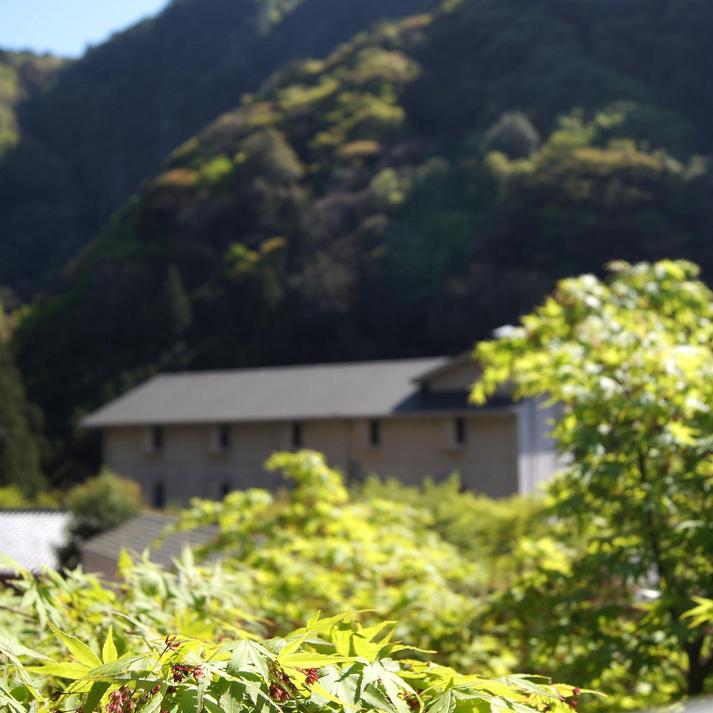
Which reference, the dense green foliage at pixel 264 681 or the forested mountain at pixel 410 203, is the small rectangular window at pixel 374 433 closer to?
the forested mountain at pixel 410 203

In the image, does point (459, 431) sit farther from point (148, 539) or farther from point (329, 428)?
point (148, 539)

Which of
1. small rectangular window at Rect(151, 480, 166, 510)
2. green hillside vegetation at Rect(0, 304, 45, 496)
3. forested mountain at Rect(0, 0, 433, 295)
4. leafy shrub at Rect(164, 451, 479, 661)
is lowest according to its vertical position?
small rectangular window at Rect(151, 480, 166, 510)

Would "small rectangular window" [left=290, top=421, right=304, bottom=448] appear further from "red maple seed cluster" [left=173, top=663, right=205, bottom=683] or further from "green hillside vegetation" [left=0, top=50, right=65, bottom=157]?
"green hillside vegetation" [left=0, top=50, right=65, bottom=157]

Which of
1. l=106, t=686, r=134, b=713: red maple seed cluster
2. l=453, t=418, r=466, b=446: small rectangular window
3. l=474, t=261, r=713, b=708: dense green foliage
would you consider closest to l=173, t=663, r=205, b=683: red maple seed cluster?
l=106, t=686, r=134, b=713: red maple seed cluster

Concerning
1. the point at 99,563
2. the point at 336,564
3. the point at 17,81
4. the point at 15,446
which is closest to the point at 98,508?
the point at 99,563

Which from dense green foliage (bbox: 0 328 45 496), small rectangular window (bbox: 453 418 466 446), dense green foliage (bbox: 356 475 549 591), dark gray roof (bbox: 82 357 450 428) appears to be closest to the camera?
dense green foliage (bbox: 356 475 549 591)

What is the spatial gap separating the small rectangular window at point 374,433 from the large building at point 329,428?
1.3 inches

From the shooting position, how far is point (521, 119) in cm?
6488

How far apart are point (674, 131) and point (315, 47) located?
58.0m

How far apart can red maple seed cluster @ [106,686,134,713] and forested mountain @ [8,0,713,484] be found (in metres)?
50.2

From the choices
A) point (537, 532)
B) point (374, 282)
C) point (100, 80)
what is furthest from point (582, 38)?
point (537, 532)

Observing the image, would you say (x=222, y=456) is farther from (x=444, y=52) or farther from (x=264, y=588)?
(x=444, y=52)

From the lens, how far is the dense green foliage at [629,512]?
4734 millimetres

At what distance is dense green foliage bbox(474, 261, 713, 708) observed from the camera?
15.5ft
